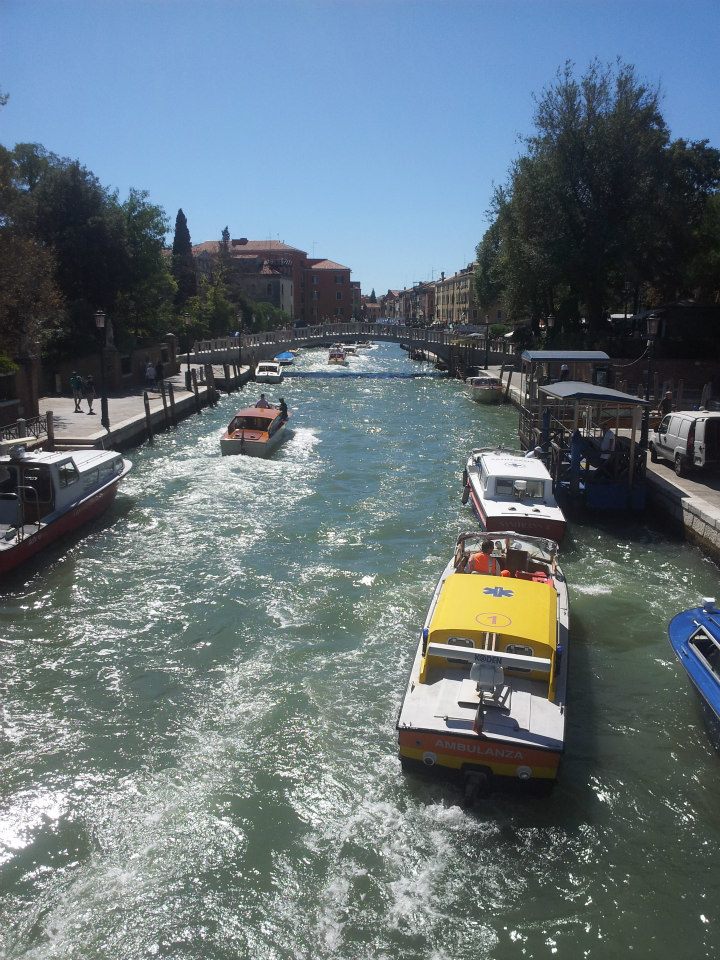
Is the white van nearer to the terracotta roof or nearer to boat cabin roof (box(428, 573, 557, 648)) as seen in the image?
boat cabin roof (box(428, 573, 557, 648))

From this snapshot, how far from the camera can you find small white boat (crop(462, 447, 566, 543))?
45.2ft

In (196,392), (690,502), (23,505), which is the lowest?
(690,502)

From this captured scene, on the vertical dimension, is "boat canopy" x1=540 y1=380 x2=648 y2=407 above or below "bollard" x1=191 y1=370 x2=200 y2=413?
above

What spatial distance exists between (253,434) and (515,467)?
9.89m

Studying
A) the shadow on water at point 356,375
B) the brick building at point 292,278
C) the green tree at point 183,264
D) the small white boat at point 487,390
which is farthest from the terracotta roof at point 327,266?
the small white boat at point 487,390

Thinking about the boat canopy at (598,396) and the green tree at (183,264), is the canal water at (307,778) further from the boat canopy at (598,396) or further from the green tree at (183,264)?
the green tree at (183,264)

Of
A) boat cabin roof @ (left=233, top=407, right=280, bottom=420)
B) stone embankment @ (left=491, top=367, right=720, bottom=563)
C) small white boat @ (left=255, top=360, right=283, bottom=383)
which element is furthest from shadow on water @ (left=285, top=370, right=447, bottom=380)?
stone embankment @ (left=491, top=367, right=720, bottom=563)

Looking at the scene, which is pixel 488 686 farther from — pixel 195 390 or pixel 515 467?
pixel 195 390

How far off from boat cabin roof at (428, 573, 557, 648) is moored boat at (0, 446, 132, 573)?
8023 mm

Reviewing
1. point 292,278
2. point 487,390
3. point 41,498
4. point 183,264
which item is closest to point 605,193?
point 487,390

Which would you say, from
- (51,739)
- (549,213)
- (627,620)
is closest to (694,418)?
(627,620)

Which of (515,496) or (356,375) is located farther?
(356,375)

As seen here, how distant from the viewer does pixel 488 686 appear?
7238 mm

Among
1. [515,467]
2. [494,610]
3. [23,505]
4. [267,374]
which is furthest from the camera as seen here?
[267,374]
